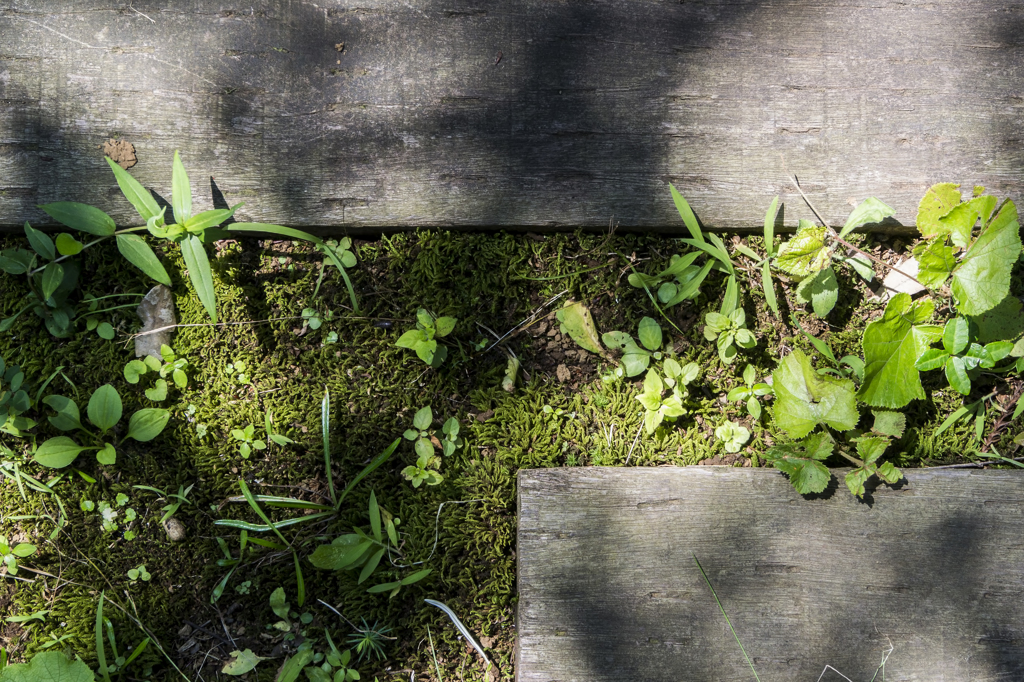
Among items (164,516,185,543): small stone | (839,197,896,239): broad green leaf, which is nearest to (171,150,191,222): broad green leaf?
(164,516,185,543): small stone

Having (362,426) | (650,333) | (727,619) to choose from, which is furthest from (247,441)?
(727,619)

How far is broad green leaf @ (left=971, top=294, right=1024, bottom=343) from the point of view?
2.05 m

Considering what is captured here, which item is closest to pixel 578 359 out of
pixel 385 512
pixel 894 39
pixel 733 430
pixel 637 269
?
pixel 637 269

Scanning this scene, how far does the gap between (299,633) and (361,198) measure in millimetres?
1430

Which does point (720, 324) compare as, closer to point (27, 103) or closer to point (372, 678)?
point (372, 678)

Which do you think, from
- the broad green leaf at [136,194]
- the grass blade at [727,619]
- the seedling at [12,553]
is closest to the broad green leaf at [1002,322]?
the grass blade at [727,619]

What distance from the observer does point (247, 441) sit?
2.05 metres

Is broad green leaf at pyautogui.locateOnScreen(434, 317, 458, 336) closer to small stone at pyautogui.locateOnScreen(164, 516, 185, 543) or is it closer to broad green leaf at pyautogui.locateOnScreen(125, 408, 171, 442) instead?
broad green leaf at pyautogui.locateOnScreen(125, 408, 171, 442)

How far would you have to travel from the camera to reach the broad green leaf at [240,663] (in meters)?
1.92

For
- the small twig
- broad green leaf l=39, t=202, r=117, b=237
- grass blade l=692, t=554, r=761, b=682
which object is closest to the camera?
grass blade l=692, t=554, r=761, b=682

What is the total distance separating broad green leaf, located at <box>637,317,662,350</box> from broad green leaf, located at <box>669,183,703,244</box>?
1.06 feet

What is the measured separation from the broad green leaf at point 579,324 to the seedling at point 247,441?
1.08 meters

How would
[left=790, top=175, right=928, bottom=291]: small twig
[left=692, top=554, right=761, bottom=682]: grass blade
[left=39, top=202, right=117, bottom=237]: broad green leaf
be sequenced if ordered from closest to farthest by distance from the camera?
[left=692, top=554, right=761, bottom=682]: grass blade < [left=39, top=202, right=117, bottom=237]: broad green leaf < [left=790, top=175, right=928, bottom=291]: small twig

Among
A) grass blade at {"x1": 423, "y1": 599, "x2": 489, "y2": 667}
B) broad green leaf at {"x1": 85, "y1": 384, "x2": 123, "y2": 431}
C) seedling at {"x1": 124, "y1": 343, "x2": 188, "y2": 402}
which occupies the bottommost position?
grass blade at {"x1": 423, "y1": 599, "x2": 489, "y2": 667}
